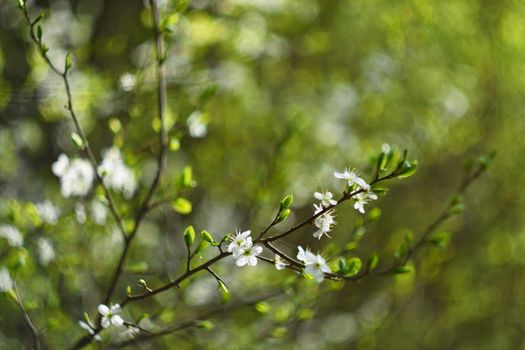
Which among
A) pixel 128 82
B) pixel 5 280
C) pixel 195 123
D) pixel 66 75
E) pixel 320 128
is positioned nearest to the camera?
pixel 66 75

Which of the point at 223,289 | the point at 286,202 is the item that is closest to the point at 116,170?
the point at 223,289

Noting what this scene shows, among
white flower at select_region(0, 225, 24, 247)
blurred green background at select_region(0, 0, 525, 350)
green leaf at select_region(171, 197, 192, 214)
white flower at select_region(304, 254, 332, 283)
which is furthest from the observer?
Result: blurred green background at select_region(0, 0, 525, 350)

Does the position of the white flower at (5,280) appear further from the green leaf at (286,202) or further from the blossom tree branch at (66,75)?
the green leaf at (286,202)

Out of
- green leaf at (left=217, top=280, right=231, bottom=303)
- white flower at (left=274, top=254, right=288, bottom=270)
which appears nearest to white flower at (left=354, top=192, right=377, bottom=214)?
white flower at (left=274, top=254, right=288, bottom=270)

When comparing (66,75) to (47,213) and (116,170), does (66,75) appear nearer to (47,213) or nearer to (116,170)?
(116,170)

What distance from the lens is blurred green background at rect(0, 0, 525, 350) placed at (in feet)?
9.88

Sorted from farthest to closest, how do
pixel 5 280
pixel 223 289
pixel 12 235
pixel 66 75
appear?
pixel 12 235
pixel 5 280
pixel 66 75
pixel 223 289

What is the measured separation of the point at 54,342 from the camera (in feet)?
8.07

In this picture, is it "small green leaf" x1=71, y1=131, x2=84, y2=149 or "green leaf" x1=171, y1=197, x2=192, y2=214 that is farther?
"green leaf" x1=171, y1=197, x2=192, y2=214

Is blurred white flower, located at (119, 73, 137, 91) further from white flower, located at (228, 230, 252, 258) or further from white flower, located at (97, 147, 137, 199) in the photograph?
white flower, located at (228, 230, 252, 258)

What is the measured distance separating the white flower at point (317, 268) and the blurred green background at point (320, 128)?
4.99 ft

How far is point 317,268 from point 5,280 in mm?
1035

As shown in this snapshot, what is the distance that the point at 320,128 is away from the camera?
12.4ft

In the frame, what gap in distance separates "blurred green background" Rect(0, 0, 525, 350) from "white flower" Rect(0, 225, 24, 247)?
0.66 meters
